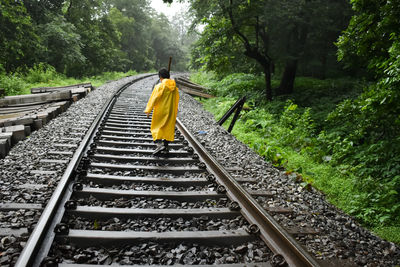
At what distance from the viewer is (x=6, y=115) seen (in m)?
7.65

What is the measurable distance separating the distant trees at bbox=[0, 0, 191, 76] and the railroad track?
12.5m

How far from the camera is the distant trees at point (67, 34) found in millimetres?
14328

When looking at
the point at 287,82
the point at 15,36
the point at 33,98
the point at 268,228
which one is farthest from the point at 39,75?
the point at 268,228

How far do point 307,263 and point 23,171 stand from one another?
3.91 metres

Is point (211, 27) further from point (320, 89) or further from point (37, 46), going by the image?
point (37, 46)

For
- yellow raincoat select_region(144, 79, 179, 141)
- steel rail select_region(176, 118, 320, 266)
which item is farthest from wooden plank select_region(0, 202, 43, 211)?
yellow raincoat select_region(144, 79, 179, 141)

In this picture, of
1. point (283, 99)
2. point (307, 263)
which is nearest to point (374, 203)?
point (307, 263)

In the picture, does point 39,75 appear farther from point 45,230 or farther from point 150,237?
point 150,237

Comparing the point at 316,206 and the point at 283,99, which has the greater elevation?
the point at 283,99

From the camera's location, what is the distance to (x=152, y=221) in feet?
9.41

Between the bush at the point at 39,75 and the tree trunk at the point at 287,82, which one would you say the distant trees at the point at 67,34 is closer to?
the bush at the point at 39,75

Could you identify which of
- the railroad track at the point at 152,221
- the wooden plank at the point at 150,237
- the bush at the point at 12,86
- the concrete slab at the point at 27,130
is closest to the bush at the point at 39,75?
the bush at the point at 12,86

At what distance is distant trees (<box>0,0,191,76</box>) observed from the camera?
1433 centimetres

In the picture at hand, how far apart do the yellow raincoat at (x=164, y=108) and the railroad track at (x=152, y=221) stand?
2.70ft
